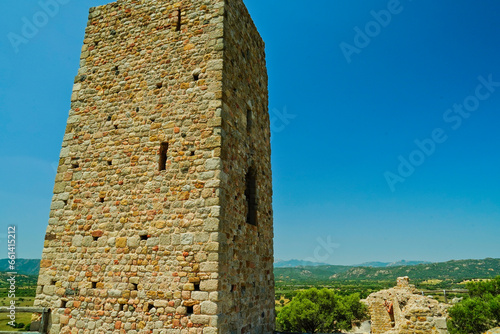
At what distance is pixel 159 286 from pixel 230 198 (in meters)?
2.26

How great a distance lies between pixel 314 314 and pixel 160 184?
95.6 ft

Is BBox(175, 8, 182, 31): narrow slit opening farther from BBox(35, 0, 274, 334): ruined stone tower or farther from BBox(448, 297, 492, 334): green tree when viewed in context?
BBox(448, 297, 492, 334): green tree

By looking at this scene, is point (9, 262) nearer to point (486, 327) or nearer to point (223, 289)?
point (223, 289)

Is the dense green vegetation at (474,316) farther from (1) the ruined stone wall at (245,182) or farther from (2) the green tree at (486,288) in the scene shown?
(1) the ruined stone wall at (245,182)

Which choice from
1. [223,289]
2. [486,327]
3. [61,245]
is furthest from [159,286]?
[486,327]

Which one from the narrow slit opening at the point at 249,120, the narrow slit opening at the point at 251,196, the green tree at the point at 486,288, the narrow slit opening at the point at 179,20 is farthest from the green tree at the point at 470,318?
the narrow slit opening at the point at 179,20

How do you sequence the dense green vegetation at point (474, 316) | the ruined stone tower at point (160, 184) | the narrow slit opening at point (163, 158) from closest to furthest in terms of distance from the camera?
the ruined stone tower at point (160, 184), the narrow slit opening at point (163, 158), the dense green vegetation at point (474, 316)

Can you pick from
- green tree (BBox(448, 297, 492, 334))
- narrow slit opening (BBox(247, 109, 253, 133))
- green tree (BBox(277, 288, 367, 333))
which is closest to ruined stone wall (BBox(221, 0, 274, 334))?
narrow slit opening (BBox(247, 109, 253, 133))

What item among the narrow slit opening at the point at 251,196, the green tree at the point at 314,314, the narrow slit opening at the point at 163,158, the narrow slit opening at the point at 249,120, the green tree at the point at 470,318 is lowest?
the green tree at the point at 314,314

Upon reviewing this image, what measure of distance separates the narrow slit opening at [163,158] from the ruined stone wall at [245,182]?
56.0 inches

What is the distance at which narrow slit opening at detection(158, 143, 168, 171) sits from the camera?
6.84 meters

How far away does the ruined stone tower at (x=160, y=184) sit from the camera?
604 centimetres

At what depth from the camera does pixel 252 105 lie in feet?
28.5

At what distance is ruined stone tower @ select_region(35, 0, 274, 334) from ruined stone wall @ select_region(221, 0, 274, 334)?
0.05 metres
